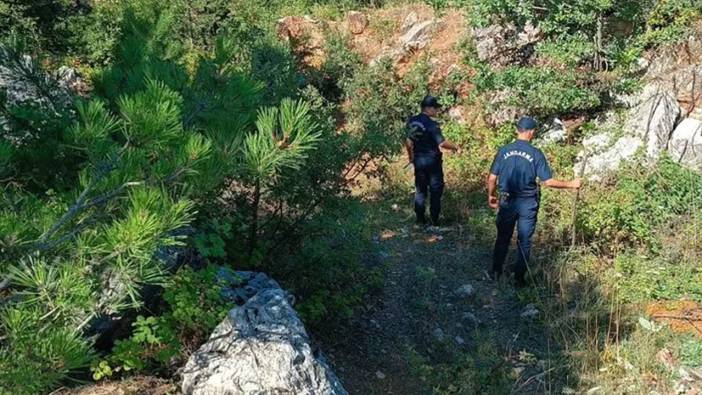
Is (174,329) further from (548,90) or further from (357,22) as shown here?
(357,22)

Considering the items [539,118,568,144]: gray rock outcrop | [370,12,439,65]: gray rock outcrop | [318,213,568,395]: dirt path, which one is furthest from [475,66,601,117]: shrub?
[370,12,439,65]: gray rock outcrop

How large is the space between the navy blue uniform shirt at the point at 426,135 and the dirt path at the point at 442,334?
1.13 m

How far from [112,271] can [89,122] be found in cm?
49

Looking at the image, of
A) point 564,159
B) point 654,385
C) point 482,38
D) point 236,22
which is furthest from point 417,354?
point 236,22

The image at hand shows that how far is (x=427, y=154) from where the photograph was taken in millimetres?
6961

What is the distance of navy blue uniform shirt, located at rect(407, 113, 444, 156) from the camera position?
6.70 metres

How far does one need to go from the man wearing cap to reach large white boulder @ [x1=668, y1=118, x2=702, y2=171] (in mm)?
3425

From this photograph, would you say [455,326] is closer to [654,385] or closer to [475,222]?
[654,385]

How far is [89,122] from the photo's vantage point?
6.44 feet

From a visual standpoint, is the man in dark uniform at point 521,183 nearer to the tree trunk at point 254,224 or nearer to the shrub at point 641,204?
the shrub at point 641,204

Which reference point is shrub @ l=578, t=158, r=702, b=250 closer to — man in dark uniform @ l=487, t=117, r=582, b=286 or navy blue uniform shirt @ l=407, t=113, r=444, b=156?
man in dark uniform @ l=487, t=117, r=582, b=286

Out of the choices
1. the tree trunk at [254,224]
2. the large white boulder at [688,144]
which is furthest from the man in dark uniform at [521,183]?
the large white boulder at [688,144]

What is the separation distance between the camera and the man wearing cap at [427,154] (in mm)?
6703

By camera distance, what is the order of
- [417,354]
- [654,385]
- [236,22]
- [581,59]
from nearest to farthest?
[654,385] < [417,354] < [581,59] < [236,22]
